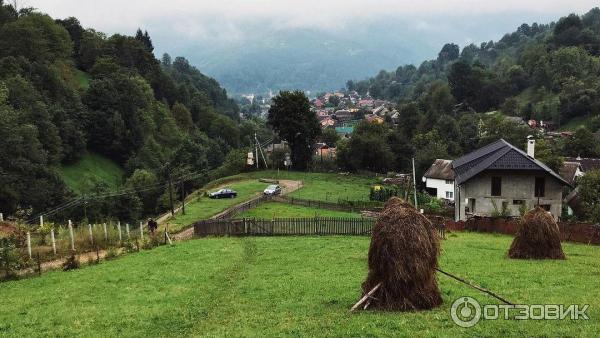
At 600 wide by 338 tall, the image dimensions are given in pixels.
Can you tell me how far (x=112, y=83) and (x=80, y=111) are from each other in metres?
10.6

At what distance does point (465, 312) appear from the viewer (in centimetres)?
1501

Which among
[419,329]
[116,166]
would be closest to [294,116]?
[116,166]

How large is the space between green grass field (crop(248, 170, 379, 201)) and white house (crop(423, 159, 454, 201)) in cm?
869

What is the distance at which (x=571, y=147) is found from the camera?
88.1 meters

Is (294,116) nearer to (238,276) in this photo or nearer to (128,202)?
(128,202)

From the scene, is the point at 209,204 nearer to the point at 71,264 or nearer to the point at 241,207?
the point at 241,207

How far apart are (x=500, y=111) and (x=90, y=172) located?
104 m

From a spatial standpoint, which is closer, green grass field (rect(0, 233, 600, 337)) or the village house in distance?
green grass field (rect(0, 233, 600, 337))

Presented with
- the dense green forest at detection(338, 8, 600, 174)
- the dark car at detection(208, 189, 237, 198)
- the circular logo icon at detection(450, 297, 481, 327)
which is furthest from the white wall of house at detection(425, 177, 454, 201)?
the circular logo icon at detection(450, 297, 481, 327)

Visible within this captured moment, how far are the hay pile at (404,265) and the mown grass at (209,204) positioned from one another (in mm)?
30972

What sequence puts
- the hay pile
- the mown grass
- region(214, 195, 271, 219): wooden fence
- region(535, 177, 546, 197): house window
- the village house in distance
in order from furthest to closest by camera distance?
1. region(214, 195, 271, 219): wooden fence
2. region(535, 177, 546, 197): house window
3. the mown grass
4. the village house in distance
5. the hay pile

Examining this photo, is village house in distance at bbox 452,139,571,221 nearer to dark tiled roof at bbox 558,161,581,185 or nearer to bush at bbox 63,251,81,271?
dark tiled roof at bbox 558,161,581,185

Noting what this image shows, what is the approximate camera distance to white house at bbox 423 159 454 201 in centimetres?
7194

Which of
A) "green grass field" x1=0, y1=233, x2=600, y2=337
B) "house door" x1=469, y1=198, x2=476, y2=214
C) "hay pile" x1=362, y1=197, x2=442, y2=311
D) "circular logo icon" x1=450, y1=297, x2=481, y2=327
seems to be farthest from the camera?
"house door" x1=469, y1=198, x2=476, y2=214
